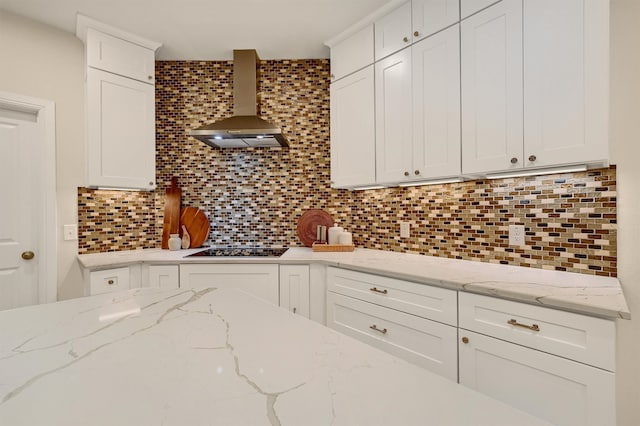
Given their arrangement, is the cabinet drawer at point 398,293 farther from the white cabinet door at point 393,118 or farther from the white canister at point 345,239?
the white cabinet door at point 393,118

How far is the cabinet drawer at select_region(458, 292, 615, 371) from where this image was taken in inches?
42.5

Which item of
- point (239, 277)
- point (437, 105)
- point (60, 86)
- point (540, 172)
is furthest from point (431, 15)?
point (60, 86)

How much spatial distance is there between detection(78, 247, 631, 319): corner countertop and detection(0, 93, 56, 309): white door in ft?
1.07

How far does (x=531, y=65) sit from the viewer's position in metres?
1.53

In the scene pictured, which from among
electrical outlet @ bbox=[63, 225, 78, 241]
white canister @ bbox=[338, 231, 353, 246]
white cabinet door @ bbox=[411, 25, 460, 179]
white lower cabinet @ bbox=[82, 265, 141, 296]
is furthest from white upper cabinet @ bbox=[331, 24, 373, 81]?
electrical outlet @ bbox=[63, 225, 78, 241]

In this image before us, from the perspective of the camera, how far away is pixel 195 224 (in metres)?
2.85

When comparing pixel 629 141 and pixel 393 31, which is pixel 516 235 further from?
pixel 393 31

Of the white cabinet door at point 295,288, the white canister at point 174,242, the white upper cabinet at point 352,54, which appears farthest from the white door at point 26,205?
the white upper cabinet at point 352,54

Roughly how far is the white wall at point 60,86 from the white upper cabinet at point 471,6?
2.79 m

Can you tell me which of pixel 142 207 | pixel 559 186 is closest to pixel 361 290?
pixel 559 186

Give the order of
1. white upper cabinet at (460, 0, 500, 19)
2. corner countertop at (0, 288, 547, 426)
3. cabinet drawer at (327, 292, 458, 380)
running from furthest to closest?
1. white upper cabinet at (460, 0, 500, 19)
2. cabinet drawer at (327, 292, 458, 380)
3. corner countertop at (0, 288, 547, 426)

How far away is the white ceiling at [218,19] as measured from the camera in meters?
2.16

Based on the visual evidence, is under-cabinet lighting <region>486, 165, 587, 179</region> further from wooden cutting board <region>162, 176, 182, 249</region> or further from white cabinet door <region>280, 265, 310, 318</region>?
wooden cutting board <region>162, 176, 182, 249</region>

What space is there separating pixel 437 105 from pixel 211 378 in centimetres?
193
